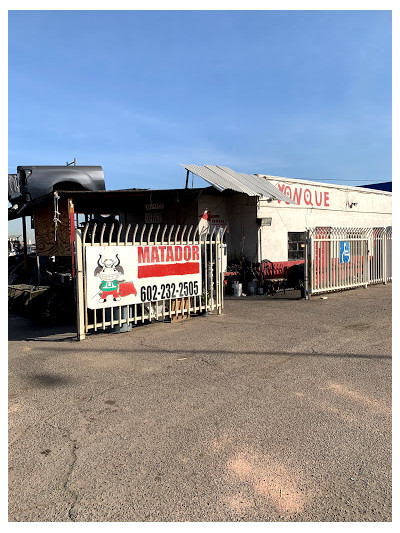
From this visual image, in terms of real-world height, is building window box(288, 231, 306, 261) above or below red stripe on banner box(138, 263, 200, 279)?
above

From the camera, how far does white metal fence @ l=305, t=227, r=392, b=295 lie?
40.5ft

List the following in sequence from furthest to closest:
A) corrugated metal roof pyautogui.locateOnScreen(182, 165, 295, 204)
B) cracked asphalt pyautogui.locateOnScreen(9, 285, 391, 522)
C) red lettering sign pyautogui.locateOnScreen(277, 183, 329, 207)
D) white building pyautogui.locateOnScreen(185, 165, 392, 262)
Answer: red lettering sign pyautogui.locateOnScreen(277, 183, 329, 207), white building pyautogui.locateOnScreen(185, 165, 392, 262), corrugated metal roof pyautogui.locateOnScreen(182, 165, 295, 204), cracked asphalt pyautogui.locateOnScreen(9, 285, 391, 522)

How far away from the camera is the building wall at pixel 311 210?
49.2ft

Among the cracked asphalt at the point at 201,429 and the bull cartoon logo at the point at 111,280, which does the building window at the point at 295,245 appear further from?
the bull cartoon logo at the point at 111,280

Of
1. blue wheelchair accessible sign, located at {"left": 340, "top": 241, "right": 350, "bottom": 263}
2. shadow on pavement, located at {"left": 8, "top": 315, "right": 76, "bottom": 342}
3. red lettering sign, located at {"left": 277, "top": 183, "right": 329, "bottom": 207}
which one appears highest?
red lettering sign, located at {"left": 277, "top": 183, "right": 329, "bottom": 207}

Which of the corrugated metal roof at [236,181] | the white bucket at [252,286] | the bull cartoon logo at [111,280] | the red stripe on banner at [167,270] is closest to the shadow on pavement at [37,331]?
the bull cartoon logo at [111,280]

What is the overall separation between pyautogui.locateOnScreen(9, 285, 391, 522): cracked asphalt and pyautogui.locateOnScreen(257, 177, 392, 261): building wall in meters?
8.21

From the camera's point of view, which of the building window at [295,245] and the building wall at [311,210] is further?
the building window at [295,245]

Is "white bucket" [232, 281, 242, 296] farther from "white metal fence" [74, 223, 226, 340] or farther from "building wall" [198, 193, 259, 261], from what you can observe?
"white metal fence" [74, 223, 226, 340]

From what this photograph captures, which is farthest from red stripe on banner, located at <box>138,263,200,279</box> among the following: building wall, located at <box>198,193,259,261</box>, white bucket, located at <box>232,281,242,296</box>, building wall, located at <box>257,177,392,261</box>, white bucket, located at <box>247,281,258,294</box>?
building wall, located at <box>257,177,392,261</box>

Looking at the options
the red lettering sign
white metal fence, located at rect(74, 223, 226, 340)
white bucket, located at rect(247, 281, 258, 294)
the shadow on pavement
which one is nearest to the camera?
white metal fence, located at rect(74, 223, 226, 340)

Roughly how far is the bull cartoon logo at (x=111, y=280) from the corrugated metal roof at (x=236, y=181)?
17.1ft

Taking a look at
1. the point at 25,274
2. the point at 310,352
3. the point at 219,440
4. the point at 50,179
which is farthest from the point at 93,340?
the point at 25,274
